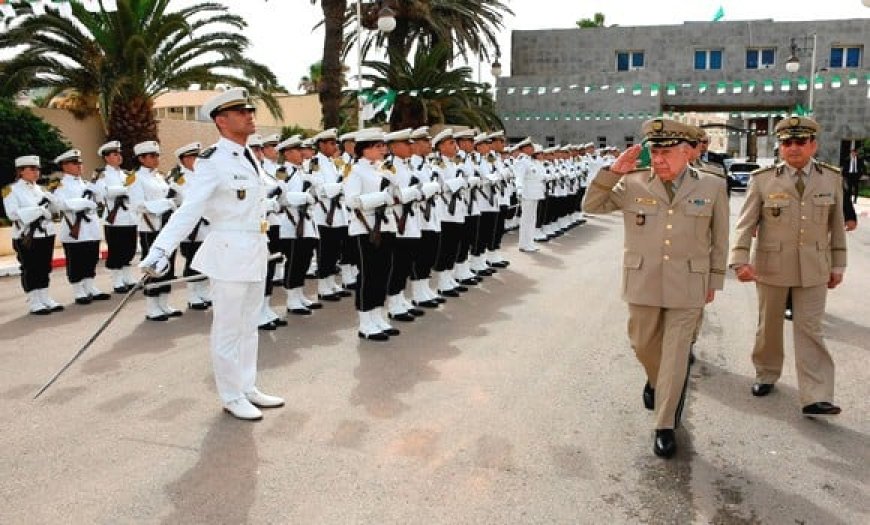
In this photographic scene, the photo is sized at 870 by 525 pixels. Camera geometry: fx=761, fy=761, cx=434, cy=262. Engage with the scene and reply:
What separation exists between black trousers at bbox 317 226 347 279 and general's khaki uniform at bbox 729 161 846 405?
5018 millimetres

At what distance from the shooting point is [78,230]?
909 centimetres

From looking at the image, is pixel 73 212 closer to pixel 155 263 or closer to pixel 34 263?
pixel 34 263

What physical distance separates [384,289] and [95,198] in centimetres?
454

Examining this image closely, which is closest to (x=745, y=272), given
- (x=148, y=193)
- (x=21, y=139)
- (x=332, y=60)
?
(x=148, y=193)

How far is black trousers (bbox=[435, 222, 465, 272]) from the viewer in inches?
381

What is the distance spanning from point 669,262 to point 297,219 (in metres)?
5.11

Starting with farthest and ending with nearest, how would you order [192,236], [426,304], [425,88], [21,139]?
[425,88] → [21,139] → [426,304] → [192,236]

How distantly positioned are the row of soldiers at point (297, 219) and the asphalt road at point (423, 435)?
100 cm

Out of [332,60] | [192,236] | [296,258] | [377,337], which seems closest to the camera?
[377,337]

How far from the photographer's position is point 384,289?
7285 mm

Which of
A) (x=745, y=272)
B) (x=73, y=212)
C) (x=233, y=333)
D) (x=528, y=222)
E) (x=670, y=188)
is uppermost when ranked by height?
(x=670, y=188)

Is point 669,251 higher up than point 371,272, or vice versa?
point 669,251

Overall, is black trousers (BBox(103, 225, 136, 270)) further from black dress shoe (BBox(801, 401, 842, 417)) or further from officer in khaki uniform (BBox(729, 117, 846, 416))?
black dress shoe (BBox(801, 401, 842, 417))

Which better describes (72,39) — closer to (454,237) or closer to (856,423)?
(454,237)
